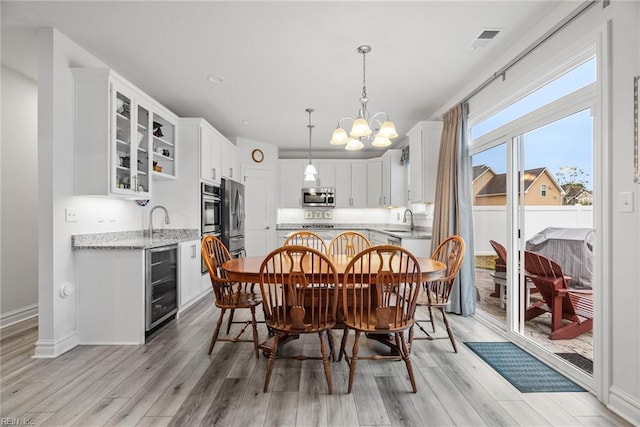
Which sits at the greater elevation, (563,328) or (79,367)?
(563,328)

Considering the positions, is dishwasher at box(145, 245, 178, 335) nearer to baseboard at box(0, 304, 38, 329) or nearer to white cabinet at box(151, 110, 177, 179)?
white cabinet at box(151, 110, 177, 179)

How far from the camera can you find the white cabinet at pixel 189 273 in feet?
12.1

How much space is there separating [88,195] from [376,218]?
550 cm

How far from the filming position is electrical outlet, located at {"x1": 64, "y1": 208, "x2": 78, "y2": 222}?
9.04 ft

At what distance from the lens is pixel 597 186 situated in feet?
6.59

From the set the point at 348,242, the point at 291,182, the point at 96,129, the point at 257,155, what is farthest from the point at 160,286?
the point at 291,182

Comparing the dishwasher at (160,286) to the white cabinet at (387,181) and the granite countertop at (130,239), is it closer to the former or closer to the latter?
the granite countertop at (130,239)

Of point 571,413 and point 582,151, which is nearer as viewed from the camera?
point 571,413

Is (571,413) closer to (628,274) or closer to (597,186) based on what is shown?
(628,274)

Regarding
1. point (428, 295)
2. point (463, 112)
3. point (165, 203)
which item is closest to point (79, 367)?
point (165, 203)

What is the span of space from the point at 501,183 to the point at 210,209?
11.9 feet

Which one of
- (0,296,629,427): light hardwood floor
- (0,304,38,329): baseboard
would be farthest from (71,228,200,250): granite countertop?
(0,304,38,329): baseboard

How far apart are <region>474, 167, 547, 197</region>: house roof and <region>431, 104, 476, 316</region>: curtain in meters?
0.19

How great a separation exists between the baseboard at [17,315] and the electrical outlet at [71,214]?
143 cm
